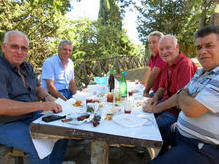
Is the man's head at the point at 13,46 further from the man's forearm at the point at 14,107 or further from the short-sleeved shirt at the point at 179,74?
the short-sleeved shirt at the point at 179,74

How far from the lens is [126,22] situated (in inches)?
595

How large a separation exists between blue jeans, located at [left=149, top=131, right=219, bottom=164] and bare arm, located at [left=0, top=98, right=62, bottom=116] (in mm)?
1041

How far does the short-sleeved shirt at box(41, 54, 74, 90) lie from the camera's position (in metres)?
3.16

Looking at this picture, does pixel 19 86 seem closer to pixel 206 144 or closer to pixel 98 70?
pixel 206 144

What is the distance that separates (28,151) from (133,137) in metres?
1.02

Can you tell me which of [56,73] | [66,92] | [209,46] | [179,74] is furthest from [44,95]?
[209,46]

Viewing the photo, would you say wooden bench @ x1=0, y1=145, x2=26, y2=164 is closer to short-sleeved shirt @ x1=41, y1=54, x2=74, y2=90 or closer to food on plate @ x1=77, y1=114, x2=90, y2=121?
food on plate @ x1=77, y1=114, x2=90, y2=121

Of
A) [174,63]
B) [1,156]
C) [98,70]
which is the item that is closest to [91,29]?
[98,70]

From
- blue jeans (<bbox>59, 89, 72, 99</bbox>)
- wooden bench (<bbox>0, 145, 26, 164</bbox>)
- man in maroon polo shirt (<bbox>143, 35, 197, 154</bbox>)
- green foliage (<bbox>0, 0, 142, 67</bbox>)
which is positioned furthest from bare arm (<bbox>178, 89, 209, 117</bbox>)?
green foliage (<bbox>0, 0, 142, 67</bbox>)

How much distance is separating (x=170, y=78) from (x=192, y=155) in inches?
45.0

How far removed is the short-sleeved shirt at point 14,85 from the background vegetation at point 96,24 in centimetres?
252

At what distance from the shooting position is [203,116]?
1429mm

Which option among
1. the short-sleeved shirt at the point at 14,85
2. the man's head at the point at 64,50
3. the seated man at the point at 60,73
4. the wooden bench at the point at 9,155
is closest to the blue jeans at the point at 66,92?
the seated man at the point at 60,73

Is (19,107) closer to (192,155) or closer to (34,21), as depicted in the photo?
(192,155)
